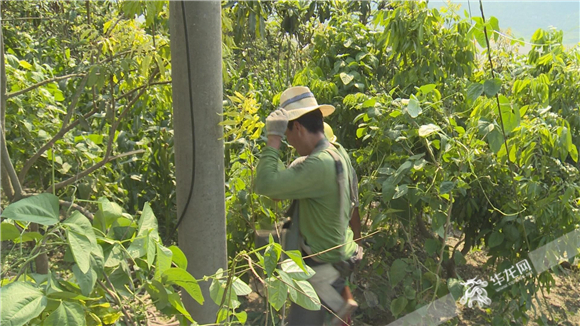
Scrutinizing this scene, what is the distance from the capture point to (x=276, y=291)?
133 cm

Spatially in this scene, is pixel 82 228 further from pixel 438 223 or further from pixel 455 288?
pixel 455 288

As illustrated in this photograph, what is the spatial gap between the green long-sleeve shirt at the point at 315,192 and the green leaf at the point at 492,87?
718 mm

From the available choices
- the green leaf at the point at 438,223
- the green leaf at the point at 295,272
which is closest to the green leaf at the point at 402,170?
the green leaf at the point at 438,223

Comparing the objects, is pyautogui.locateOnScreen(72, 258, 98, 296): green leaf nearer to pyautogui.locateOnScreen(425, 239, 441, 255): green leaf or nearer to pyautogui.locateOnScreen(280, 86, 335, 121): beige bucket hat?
pyautogui.locateOnScreen(280, 86, 335, 121): beige bucket hat

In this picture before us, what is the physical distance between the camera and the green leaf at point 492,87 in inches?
96.7

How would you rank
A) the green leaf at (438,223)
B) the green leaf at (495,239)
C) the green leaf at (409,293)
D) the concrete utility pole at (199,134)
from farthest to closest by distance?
the green leaf at (495,239)
the green leaf at (409,293)
the green leaf at (438,223)
the concrete utility pole at (199,134)

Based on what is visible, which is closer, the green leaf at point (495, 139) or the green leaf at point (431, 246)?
the green leaf at point (495, 139)

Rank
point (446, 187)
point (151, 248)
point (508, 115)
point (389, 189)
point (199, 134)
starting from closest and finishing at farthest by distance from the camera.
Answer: point (151, 248)
point (199, 134)
point (508, 115)
point (446, 187)
point (389, 189)

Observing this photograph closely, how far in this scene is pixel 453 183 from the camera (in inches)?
108

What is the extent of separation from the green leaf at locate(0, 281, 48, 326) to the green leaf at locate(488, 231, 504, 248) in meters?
2.68

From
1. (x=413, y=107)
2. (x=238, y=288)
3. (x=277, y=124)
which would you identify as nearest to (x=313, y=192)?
(x=277, y=124)

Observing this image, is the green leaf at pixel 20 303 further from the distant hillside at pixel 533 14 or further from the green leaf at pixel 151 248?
the distant hillside at pixel 533 14

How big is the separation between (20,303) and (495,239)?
9.00 ft

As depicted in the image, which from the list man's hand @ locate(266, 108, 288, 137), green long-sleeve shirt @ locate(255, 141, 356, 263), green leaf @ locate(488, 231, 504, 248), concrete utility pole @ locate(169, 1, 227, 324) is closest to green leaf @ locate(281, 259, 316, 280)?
concrete utility pole @ locate(169, 1, 227, 324)
